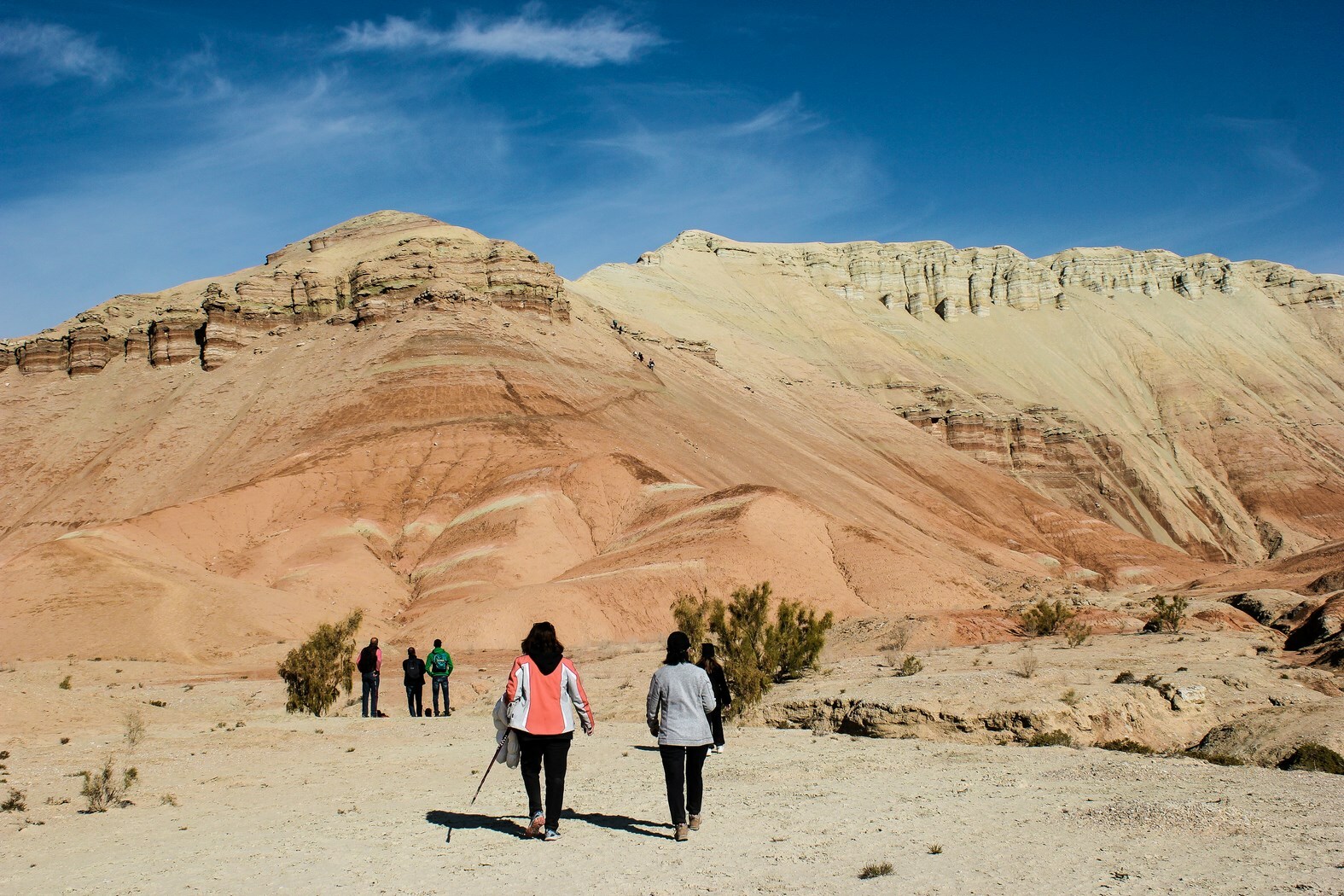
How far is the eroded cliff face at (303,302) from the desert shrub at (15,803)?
180 feet

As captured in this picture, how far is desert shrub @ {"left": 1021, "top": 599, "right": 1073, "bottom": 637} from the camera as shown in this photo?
2558cm

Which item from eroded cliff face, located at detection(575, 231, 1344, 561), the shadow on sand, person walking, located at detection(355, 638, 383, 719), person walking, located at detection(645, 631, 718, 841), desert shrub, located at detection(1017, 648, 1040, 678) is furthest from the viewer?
eroded cliff face, located at detection(575, 231, 1344, 561)

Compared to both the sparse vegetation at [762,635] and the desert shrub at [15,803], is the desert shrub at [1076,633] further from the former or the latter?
the desert shrub at [15,803]

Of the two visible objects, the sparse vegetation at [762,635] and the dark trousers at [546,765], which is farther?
the sparse vegetation at [762,635]

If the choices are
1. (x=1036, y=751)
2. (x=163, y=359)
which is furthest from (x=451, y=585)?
(x=163, y=359)

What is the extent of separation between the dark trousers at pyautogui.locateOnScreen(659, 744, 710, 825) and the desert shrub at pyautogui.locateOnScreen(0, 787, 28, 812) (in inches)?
243

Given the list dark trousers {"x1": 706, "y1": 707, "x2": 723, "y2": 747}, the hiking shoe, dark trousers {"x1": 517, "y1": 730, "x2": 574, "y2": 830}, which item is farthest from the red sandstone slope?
dark trousers {"x1": 517, "y1": 730, "x2": 574, "y2": 830}

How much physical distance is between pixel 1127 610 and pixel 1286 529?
63.2m

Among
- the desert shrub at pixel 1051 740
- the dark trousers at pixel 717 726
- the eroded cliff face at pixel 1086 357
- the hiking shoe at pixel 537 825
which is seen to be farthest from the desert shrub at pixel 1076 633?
the eroded cliff face at pixel 1086 357

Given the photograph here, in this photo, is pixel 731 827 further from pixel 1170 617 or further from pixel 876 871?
pixel 1170 617

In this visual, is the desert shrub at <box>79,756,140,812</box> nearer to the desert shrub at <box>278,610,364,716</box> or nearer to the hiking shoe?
the hiking shoe

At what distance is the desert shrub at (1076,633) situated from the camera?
21344 millimetres

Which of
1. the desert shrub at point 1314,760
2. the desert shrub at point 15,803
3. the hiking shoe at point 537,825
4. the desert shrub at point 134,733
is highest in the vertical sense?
the desert shrub at point 134,733

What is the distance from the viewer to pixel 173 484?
5425cm
